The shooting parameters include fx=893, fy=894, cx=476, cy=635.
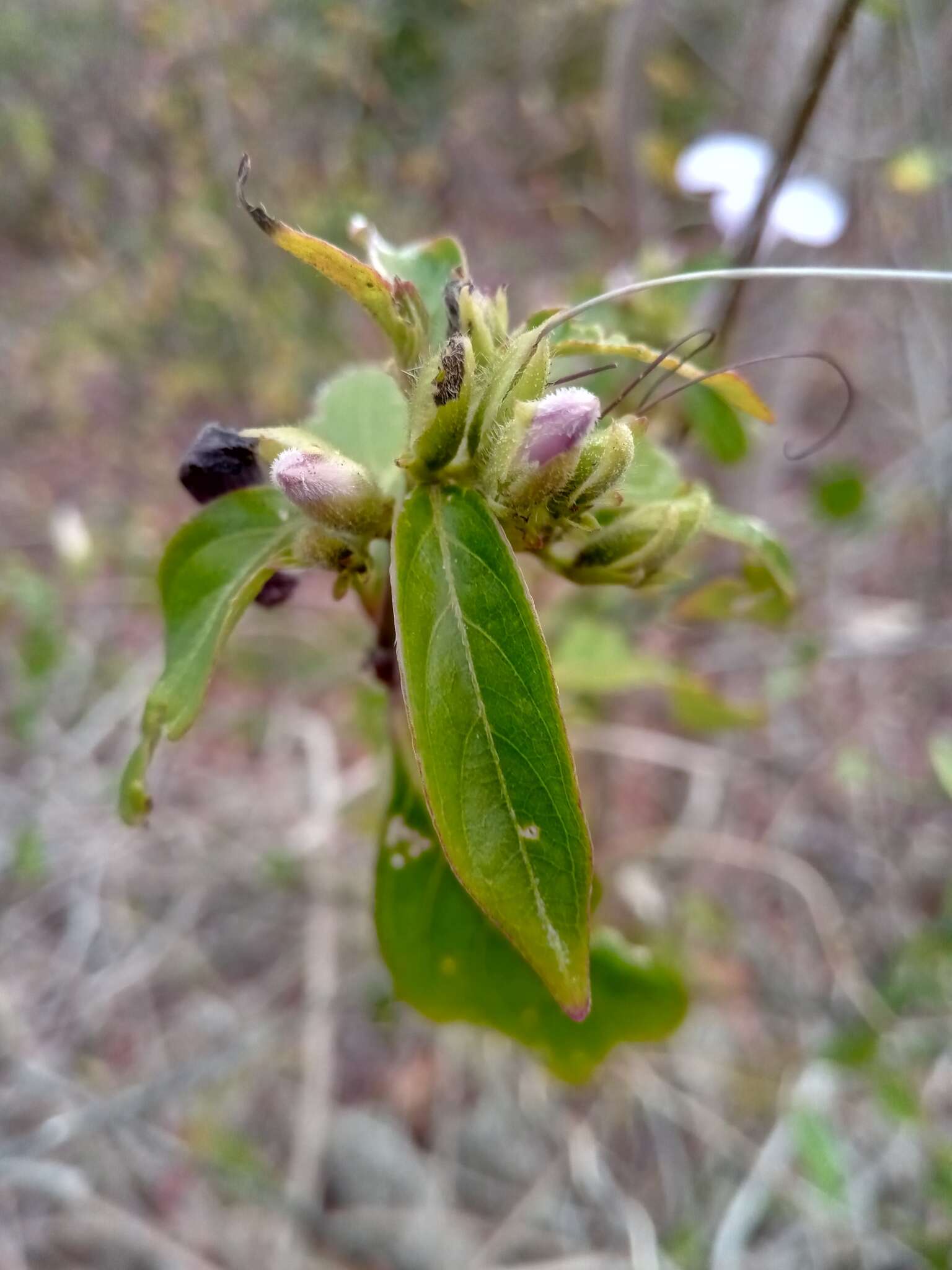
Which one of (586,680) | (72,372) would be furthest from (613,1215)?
(72,372)

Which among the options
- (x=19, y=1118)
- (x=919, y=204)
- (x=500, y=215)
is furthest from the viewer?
(x=500, y=215)

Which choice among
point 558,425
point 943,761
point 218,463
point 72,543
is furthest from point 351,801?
point 558,425

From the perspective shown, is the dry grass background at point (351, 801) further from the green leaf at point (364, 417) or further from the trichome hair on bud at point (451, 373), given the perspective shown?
the trichome hair on bud at point (451, 373)

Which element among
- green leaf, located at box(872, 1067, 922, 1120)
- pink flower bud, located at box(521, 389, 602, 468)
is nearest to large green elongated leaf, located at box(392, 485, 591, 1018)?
pink flower bud, located at box(521, 389, 602, 468)

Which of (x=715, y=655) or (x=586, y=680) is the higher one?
(x=715, y=655)

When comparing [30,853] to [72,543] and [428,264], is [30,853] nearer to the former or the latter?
[72,543]

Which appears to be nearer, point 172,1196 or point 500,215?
point 172,1196

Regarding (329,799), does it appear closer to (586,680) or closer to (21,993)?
(21,993)
